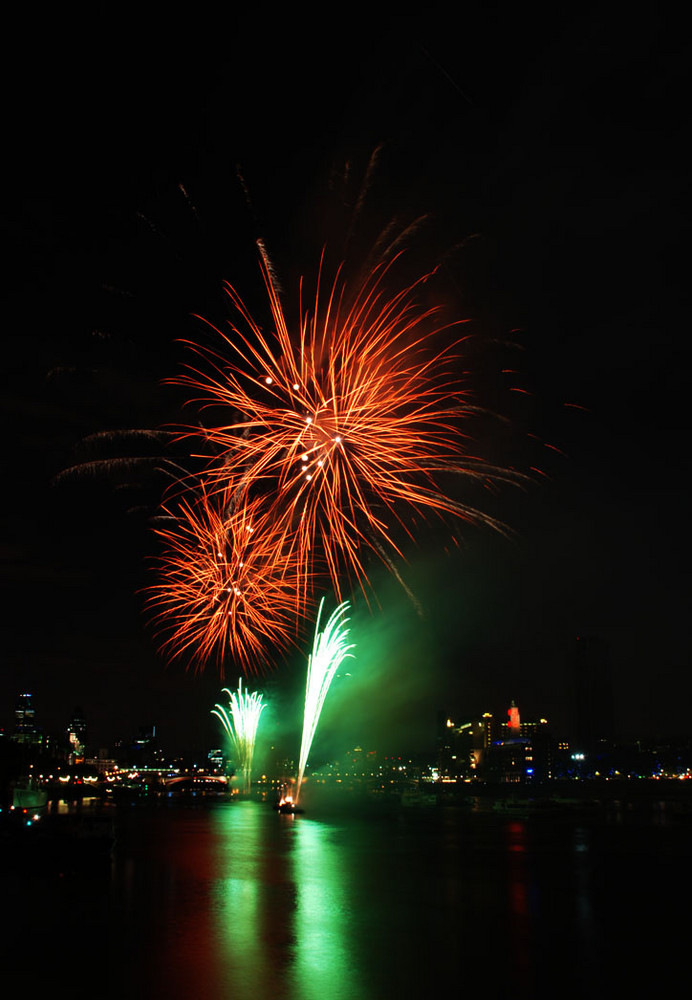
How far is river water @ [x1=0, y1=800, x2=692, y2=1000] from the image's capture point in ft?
37.1

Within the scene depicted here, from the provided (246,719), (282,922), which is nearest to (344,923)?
(282,922)

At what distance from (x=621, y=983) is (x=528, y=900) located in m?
7.39

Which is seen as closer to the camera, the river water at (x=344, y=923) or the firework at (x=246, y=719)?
the river water at (x=344, y=923)

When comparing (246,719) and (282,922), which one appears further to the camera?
(246,719)

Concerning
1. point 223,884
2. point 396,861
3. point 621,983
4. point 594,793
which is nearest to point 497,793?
point 594,793

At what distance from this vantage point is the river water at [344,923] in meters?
11.3

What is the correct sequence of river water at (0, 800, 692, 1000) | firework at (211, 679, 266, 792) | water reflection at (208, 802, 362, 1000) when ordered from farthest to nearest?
firework at (211, 679, 266, 792)
river water at (0, 800, 692, 1000)
water reflection at (208, 802, 362, 1000)

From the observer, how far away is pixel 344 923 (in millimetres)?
15141

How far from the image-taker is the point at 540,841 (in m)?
37.3

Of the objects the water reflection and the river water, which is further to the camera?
the river water

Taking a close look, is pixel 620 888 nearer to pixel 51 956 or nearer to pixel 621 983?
pixel 621 983

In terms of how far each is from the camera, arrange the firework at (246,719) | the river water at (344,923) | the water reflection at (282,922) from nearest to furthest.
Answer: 1. the water reflection at (282,922)
2. the river water at (344,923)
3. the firework at (246,719)

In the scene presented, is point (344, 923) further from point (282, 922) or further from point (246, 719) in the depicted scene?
point (246, 719)

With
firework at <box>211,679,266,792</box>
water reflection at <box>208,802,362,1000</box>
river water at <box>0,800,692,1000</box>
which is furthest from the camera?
firework at <box>211,679,266,792</box>
